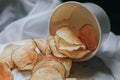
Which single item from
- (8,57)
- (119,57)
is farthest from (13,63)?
(119,57)

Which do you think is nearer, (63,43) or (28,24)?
(63,43)

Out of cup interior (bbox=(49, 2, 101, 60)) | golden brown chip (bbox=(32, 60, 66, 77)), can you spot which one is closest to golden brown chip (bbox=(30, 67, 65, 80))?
golden brown chip (bbox=(32, 60, 66, 77))

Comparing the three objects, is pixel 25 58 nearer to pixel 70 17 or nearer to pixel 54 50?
pixel 54 50

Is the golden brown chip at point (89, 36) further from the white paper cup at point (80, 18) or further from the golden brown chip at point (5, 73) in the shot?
the golden brown chip at point (5, 73)

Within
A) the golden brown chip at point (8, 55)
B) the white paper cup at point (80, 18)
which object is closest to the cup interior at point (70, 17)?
the white paper cup at point (80, 18)

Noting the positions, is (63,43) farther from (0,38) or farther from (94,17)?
(0,38)

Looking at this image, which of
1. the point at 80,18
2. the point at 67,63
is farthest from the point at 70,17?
the point at 67,63
